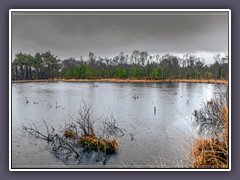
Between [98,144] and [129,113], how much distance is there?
0.43m

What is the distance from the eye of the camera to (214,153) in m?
3.52

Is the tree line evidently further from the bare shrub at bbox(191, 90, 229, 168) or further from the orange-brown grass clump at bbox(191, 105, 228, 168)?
the orange-brown grass clump at bbox(191, 105, 228, 168)

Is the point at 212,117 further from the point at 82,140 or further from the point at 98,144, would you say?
the point at 82,140

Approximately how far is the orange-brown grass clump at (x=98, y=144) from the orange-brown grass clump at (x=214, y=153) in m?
0.75

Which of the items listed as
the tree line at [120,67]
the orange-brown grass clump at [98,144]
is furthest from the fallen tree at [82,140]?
the tree line at [120,67]

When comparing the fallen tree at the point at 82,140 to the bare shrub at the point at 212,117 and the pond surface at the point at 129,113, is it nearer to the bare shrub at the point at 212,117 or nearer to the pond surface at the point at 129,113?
the pond surface at the point at 129,113

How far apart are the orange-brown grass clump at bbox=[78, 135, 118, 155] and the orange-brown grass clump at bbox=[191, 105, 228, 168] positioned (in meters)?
0.75

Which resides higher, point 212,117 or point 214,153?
point 212,117

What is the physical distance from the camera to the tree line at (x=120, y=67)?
11.9 ft

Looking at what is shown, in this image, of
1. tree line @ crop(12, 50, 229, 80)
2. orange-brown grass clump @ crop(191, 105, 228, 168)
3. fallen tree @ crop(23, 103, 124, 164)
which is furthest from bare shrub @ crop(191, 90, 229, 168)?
fallen tree @ crop(23, 103, 124, 164)

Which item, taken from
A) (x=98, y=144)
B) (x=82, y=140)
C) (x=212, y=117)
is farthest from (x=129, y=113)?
(x=212, y=117)

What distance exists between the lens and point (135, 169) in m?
3.47

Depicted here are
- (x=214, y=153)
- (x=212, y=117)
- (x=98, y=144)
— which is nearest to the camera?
(x=214, y=153)

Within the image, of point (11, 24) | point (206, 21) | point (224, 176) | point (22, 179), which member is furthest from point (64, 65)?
point (224, 176)
